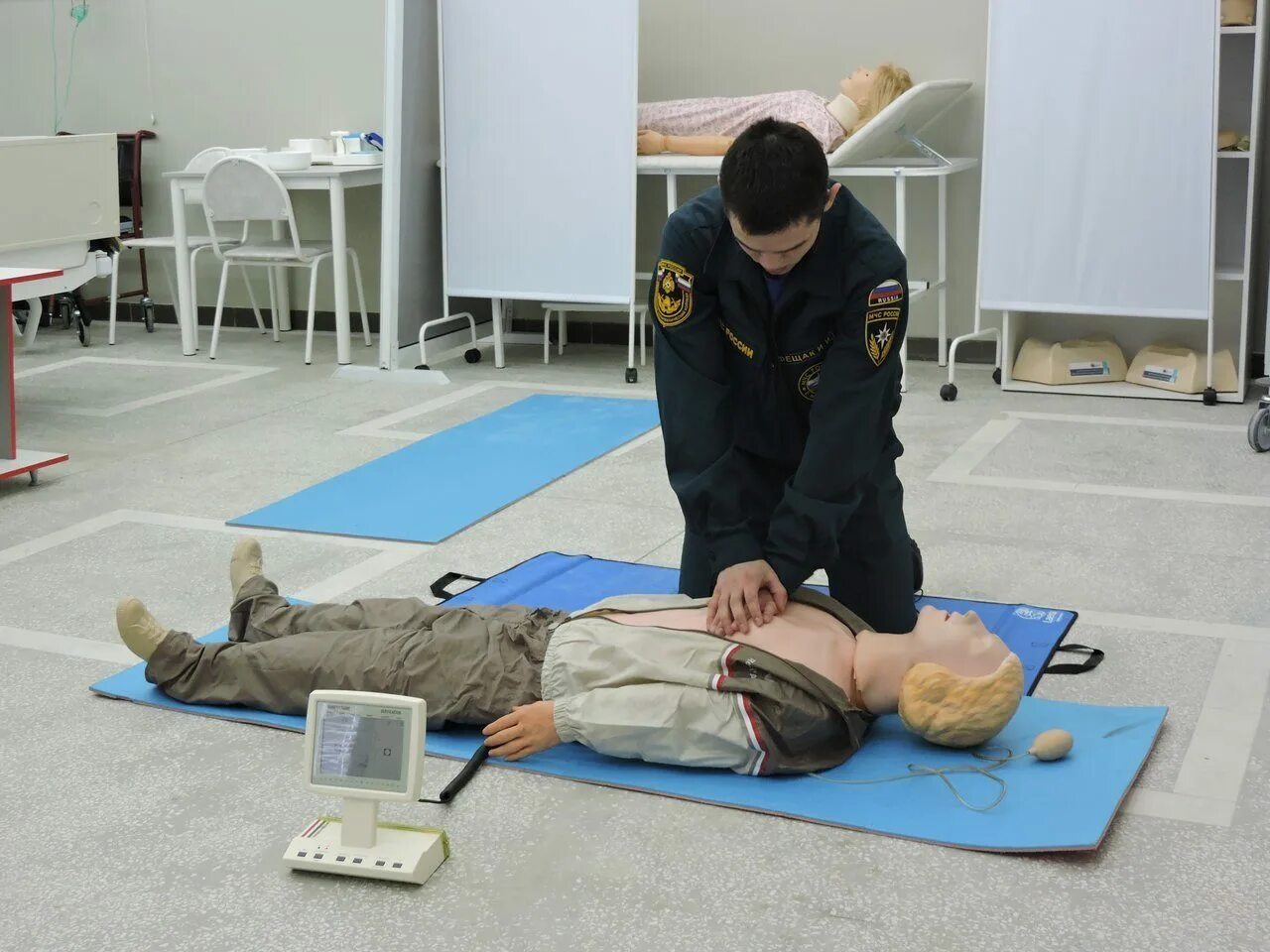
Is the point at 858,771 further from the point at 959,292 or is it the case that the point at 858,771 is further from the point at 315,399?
the point at 959,292

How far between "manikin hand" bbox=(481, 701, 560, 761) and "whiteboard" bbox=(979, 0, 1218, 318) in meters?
3.30

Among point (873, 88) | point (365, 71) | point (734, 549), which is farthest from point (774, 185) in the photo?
point (365, 71)

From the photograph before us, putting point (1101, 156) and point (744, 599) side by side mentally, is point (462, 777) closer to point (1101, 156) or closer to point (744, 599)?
point (744, 599)

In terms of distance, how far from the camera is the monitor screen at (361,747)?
5.95 feet

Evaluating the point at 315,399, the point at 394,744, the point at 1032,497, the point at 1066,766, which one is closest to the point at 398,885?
the point at 394,744

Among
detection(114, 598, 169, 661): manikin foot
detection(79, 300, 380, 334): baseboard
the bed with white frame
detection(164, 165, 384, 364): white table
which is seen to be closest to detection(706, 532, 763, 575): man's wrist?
detection(114, 598, 169, 661): manikin foot

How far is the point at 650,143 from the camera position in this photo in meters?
5.26

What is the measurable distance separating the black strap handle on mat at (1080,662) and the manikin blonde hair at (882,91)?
113 inches

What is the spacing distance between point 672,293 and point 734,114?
3243 mm

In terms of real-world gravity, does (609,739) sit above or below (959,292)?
below

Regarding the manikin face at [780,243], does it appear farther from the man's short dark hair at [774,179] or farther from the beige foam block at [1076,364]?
the beige foam block at [1076,364]

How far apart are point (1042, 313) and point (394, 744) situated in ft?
13.6

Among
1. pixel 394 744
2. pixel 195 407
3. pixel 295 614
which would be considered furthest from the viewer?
pixel 195 407

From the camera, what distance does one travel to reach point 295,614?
7.95ft
